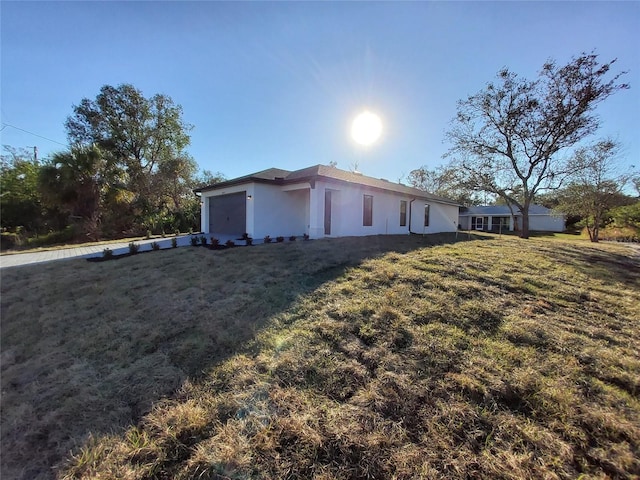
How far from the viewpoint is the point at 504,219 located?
33.8 m

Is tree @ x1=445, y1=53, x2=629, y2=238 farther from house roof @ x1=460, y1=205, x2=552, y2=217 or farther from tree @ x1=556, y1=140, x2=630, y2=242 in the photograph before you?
house roof @ x1=460, y1=205, x2=552, y2=217

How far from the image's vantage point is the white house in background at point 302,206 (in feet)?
36.5

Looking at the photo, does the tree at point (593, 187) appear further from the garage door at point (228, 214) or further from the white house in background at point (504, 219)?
the garage door at point (228, 214)

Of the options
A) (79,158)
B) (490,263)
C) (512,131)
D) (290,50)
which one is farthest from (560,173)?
(79,158)

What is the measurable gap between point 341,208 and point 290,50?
19.9ft

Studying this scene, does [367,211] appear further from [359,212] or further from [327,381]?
[327,381]

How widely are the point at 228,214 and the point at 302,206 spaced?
143 inches

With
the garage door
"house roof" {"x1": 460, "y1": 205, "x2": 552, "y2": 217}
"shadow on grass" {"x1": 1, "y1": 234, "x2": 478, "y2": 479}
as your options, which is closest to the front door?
the garage door

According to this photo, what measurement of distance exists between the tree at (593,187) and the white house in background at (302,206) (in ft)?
33.1

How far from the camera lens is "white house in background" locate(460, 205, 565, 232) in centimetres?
3228

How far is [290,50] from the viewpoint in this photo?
8.30m

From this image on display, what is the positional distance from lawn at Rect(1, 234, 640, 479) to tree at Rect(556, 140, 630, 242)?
48.5ft

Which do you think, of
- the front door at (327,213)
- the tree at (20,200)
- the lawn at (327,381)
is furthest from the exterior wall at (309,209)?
the tree at (20,200)

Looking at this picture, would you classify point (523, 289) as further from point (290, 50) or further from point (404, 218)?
point (404, 218)
